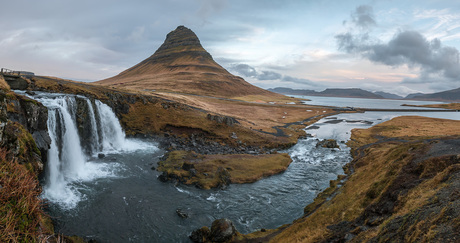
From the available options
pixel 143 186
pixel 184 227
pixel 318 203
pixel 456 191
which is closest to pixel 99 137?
pixel 143 186

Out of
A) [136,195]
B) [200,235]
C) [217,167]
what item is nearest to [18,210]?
[200,235]

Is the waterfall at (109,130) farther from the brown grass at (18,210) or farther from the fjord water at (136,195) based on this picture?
the brown grass at (18,210)

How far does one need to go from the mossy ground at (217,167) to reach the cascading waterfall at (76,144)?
10.1 m

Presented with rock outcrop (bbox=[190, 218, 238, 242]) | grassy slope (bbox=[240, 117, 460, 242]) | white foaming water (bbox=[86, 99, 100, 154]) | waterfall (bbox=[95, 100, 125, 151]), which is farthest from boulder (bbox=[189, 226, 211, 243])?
waterfall (bbox=[95, 100, 125, 151])

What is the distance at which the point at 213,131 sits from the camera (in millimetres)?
65312

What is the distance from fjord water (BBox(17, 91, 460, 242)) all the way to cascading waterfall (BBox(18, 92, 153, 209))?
143 millimetres

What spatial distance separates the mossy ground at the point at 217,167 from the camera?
35812 millimetres

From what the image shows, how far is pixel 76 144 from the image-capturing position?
1524 inches

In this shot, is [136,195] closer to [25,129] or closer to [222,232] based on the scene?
[222,232]

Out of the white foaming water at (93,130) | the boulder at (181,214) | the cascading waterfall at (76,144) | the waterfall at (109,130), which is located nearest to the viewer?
the boulder at (181,214)

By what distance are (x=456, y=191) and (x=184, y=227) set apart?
2231 centimetres

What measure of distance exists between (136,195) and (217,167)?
14549mm

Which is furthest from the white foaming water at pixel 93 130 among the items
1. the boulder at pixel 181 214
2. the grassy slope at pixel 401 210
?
the grassy slope at pixel 401 210

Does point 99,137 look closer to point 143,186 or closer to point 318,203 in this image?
point 143,186
